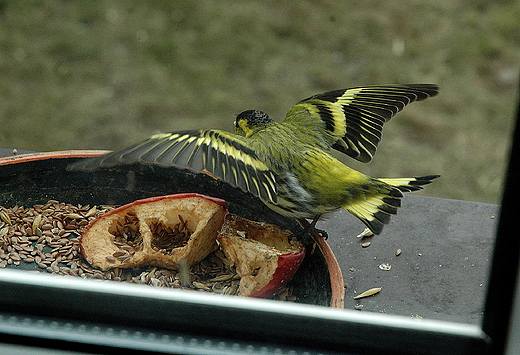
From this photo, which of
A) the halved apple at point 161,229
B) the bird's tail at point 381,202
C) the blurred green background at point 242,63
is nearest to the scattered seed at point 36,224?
the halved apple at point 161,229

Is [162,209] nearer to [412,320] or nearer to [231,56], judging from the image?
[412,320]

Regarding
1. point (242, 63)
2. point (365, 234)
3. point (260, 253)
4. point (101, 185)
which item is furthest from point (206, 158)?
point (242, 63)

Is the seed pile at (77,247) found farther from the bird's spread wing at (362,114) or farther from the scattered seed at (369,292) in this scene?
the bird's spread wing at (362,114)

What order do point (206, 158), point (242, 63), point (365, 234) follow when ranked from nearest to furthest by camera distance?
point (206, 158) → point (365, 234) → point (242, 63)

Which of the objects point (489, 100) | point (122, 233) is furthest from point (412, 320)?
point (489, 100)

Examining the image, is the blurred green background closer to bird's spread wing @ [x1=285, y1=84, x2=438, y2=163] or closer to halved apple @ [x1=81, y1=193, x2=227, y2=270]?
bird's spread wing @ [x1=285, y1=84, x2=438, y2=163]

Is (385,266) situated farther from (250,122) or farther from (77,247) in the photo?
(77,247)
